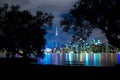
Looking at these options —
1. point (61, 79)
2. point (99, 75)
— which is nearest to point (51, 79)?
point (61, 79)

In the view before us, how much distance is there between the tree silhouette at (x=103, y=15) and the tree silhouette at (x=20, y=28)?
28.7m

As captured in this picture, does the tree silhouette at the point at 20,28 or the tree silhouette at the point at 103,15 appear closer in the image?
the tree silhouette at the point at 103,15

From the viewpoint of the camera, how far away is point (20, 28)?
56.1 meters

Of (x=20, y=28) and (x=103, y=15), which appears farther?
(x=20, y=28)

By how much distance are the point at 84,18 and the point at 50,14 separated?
2936 cm

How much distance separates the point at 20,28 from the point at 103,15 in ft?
104

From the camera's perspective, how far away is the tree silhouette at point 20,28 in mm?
55625

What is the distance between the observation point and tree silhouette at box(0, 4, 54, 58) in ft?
182

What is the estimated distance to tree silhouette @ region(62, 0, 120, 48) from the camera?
26.3 metres

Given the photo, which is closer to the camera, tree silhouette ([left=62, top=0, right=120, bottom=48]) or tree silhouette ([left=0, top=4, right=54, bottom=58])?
tree silhouette ([left=62, top=0, right=120, bottom=48])

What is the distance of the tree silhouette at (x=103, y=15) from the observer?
1037 inches

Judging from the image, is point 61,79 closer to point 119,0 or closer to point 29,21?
point 119,0

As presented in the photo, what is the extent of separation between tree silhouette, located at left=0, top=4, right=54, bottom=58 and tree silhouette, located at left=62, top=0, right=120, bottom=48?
2873cm

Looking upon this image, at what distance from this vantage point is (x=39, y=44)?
59.0 m
